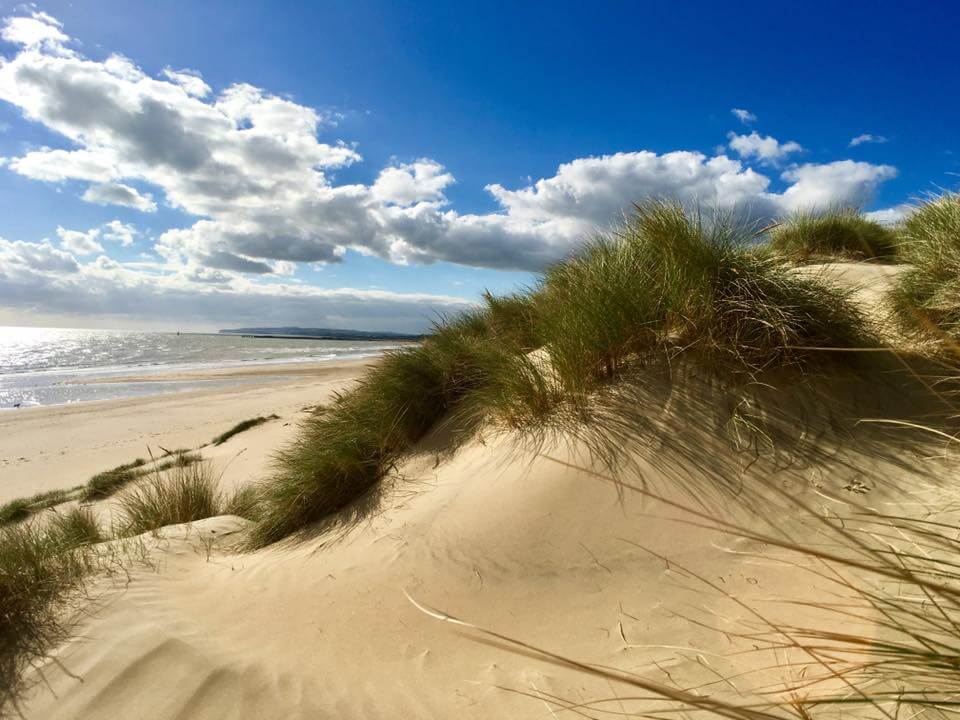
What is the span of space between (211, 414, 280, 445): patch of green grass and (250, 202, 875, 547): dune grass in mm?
6263

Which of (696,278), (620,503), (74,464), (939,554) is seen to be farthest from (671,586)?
(74,464)

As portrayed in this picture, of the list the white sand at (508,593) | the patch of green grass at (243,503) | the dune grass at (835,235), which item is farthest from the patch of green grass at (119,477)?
the dune grass at (835,235)

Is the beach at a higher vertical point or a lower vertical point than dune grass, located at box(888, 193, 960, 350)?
lower

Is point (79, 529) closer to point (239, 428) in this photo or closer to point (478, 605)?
point (478, 605)

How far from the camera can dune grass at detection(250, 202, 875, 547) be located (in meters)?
3.54

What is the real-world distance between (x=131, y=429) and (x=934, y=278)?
15.0 meters

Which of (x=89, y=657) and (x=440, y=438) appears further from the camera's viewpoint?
(x=440, y=438)

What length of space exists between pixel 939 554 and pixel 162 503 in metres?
5.99

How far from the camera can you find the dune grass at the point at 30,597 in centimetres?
257

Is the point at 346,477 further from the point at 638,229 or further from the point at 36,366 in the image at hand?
the point at 36,366

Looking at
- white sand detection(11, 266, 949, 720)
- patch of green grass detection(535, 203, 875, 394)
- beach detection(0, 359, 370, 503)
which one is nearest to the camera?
white sand detection(11, 266, 949, 720)

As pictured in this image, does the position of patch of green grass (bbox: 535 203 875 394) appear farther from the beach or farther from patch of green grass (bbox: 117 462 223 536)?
patch of green grass (bbox: 117 462 223 536)

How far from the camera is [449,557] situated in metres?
3.07

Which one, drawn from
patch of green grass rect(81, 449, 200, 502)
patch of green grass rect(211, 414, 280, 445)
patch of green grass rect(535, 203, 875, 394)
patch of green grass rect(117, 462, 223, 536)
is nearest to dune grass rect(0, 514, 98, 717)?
patch of green grass rect(117, 462, 223, 536)
